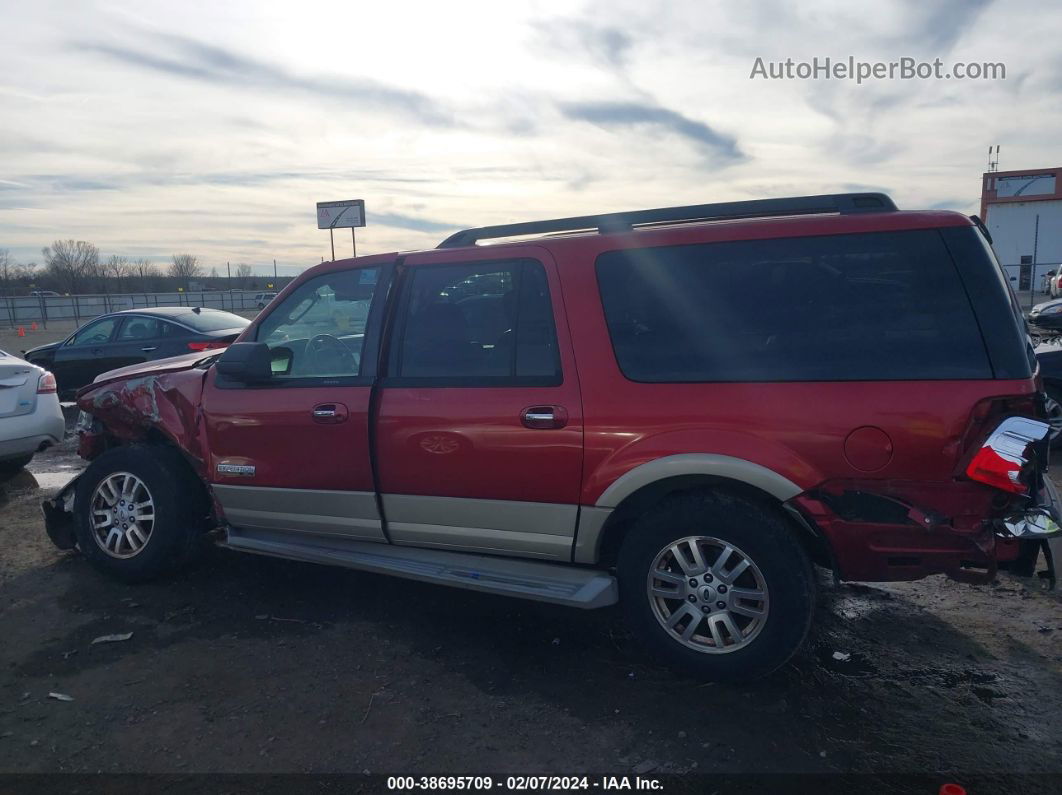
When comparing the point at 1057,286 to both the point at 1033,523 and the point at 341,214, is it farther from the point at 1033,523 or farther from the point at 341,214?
the point at 1033,523

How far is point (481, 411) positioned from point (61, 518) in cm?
329

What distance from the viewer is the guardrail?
37906 millimetres

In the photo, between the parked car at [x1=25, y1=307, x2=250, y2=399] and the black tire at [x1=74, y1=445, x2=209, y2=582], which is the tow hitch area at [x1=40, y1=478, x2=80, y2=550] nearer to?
the black tire at [x1=74, y1=445, x2=209, y2=582]

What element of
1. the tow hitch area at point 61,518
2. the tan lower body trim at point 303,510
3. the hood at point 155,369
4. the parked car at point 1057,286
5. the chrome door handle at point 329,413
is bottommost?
the tow hitch area at point 61,518

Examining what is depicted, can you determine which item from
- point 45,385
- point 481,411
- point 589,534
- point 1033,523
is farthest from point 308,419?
point 45,385

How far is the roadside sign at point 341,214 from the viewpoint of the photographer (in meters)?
12.5

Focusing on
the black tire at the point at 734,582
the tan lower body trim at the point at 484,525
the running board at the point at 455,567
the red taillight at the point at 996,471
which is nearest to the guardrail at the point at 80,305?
the running board at the point at 455,567

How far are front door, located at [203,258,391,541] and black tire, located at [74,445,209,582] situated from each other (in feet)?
0.93

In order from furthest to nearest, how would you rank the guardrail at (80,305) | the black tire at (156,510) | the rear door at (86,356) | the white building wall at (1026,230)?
the white building wall at (1026,230) → the guardrail at (80,305) → the rear door at (86,356) → the black tire at (156,510)

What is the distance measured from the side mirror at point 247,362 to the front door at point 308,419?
120mm

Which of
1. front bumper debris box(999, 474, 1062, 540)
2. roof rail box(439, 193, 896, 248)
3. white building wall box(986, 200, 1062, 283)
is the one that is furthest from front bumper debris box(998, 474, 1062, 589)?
white building wall box(986, 200, 1062, 283)

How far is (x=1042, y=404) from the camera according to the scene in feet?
10.4

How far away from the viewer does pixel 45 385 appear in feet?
24.0

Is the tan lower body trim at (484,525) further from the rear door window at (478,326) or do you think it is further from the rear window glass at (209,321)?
the rear window glass at (209,321)
